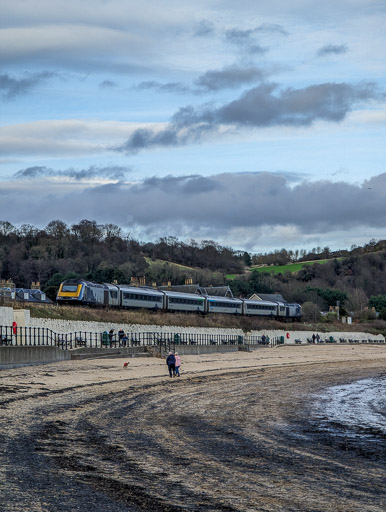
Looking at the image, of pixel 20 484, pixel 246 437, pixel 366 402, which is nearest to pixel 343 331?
pixel 366 402

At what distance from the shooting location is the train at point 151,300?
61188 millimetres

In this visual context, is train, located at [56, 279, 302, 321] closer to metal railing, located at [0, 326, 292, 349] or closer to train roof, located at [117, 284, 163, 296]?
train roof, located at [117, 284, 163, 296]

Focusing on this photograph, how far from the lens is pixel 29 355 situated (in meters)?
31.4

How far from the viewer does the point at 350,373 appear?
4138 cm

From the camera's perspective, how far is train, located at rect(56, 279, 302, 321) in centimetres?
6119

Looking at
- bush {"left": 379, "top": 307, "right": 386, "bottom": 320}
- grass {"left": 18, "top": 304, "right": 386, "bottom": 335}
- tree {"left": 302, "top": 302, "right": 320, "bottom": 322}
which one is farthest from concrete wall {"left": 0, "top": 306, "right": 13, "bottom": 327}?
bush {"left": 379, "top": 307, "right": 386, "bottom": 320}

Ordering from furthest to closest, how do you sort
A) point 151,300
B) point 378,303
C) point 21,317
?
point 378,303, point 151,300, point 21,317

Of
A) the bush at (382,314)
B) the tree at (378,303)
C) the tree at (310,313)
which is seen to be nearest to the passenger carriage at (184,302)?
the tree at (310,313)

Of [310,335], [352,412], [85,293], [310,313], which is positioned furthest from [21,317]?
[310,313]

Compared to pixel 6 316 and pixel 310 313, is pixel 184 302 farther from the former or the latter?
pixel 310 313

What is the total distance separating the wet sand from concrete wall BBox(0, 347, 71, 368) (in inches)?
89.8

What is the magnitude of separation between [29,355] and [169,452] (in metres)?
18.9

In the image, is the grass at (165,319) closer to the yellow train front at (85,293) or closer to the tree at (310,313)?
the yellow train front at (85,293)

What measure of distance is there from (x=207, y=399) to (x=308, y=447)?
29.7ft
